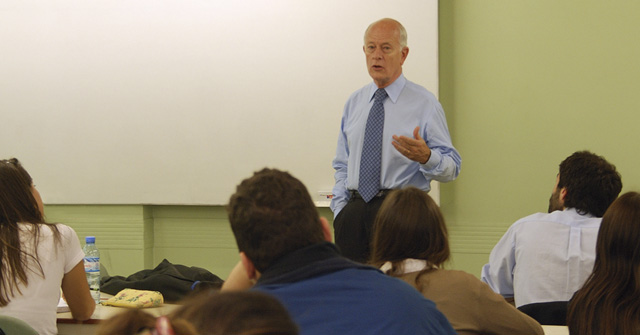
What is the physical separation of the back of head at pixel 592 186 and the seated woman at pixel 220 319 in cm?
227

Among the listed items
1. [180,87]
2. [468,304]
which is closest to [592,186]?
[468,304]

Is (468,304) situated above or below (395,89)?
below

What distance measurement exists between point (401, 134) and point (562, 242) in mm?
931

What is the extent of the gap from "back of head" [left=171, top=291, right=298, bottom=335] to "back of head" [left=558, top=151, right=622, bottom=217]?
7.45ft

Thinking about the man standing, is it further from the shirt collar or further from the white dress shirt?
the white dress shirt

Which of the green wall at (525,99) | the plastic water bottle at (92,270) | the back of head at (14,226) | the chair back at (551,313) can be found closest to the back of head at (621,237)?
the chair back at (551,313)

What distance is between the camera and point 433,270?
1911 mm

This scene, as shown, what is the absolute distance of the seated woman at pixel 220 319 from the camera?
82 centimetres

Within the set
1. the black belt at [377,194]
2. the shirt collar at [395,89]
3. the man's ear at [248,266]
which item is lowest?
the black belt at [377,194]

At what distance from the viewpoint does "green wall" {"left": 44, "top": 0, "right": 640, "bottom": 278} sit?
4.16 metres

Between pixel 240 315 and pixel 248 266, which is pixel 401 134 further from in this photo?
pixel 240 315

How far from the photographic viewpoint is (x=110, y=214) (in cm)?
487

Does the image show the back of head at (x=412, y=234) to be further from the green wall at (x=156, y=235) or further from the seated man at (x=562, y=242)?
the green wall at (x=156, y=235)

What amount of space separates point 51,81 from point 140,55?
0.66 metres
